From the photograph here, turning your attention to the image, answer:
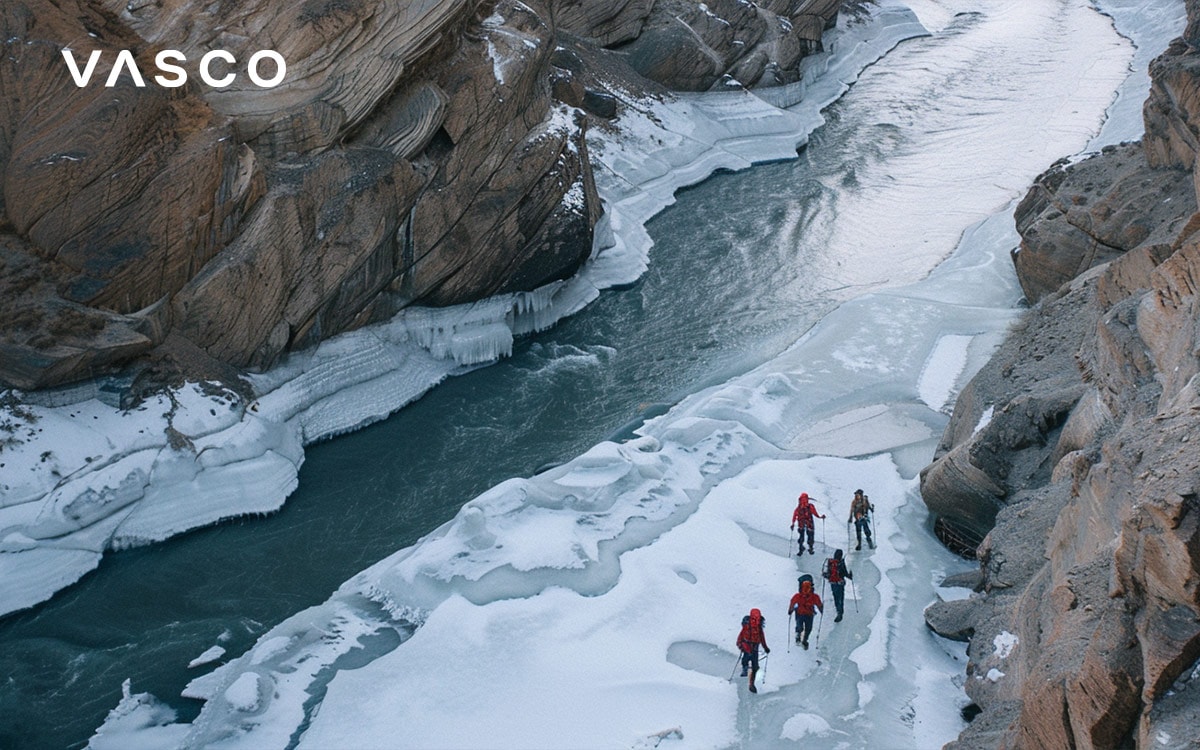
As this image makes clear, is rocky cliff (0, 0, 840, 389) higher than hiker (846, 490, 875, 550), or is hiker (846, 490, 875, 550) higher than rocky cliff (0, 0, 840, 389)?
rocky cliff (0, 0, 840, 389)

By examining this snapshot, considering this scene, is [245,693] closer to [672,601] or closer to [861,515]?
[672,601]

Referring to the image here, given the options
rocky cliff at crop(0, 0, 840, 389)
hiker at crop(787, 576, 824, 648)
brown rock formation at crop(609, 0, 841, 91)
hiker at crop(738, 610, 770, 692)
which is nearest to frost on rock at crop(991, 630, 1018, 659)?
hiker at crop(787, 576, 824, 648)

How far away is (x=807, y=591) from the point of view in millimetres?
18250

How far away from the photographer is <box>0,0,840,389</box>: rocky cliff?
26.1 meters

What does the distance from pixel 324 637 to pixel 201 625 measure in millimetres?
3104

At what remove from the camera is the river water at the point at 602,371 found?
70.2 feet

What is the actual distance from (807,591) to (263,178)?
56.4 feet

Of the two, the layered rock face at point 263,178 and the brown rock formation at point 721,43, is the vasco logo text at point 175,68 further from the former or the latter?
the brown rock formation at point 721,43

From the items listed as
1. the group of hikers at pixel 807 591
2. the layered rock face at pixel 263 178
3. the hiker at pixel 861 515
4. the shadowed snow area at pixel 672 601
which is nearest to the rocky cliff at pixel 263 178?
the layered rock face at pixel 263 178

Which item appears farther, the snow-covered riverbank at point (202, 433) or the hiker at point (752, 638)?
the snow-covered riverbank at point (202, 433)

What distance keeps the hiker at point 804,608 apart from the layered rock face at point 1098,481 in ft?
7.54

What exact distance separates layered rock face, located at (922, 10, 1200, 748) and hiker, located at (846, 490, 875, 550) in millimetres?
1543

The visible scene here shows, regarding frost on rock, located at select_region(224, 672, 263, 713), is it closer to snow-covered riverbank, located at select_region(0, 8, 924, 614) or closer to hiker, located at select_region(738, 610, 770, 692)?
snow-covered riverbank, located at select_region(0, 8, 924, 614)

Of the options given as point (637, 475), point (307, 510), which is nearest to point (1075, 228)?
Result: point (637, 475)
